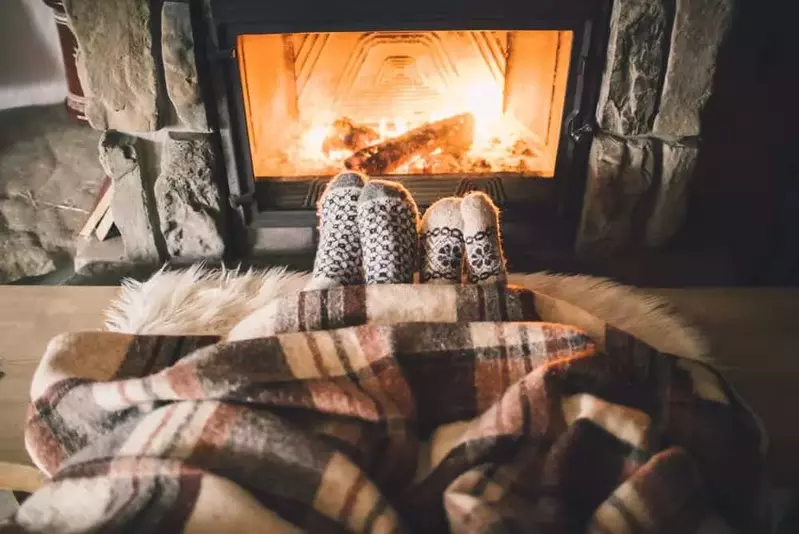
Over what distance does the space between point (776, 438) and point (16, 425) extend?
1.02 meters

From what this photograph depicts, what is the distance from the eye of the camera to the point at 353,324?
1.01 meters

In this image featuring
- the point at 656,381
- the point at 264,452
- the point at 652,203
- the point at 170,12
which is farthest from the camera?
the point at 652,203

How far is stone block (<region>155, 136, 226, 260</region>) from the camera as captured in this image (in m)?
1.32

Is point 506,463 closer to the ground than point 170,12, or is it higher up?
closer to the ground

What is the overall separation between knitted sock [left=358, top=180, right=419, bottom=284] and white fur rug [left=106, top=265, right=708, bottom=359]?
19 cm

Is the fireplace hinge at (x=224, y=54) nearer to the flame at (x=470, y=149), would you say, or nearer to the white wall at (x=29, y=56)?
the flame at (x=470, y=149)

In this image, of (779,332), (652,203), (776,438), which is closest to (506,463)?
(776,438)

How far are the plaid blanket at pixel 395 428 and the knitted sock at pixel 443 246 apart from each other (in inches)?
6.3

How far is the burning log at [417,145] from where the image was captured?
1.45 metres

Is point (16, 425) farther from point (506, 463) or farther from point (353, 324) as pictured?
point (506, 463)

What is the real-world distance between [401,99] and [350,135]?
0.12m

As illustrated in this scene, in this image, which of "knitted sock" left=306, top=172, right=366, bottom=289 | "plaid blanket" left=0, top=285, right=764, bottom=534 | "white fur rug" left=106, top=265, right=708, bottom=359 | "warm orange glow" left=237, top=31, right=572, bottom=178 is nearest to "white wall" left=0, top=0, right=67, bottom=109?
"warm orange glow" left=237, top=31, right=572, bottom=178

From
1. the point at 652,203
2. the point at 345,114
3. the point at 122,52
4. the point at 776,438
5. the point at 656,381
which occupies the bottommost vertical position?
the point at 776,438

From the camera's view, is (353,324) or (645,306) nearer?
(353,324)
